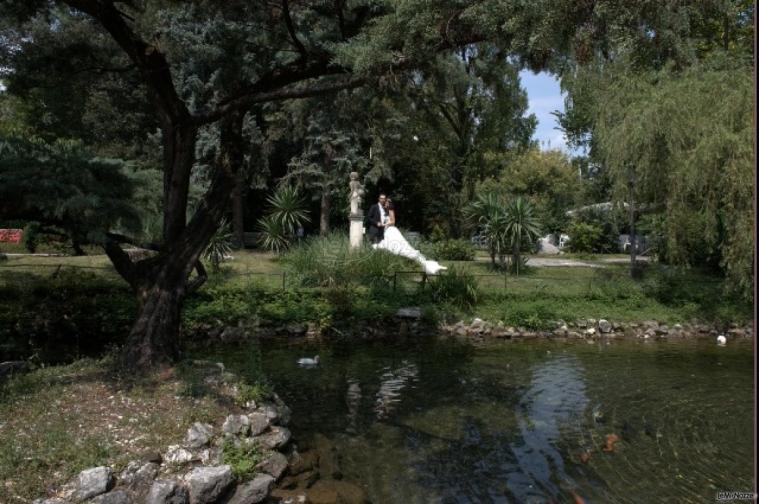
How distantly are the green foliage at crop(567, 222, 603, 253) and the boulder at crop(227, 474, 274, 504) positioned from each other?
2434 cm

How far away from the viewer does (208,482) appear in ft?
18.6

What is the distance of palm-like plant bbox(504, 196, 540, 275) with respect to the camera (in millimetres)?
18188

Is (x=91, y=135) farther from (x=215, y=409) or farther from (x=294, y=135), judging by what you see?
(x=215, y=409)

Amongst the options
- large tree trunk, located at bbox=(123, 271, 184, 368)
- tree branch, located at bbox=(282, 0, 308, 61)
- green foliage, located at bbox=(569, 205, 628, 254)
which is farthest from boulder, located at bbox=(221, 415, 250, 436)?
green foliage, located at bbox=(569, 205, 628, 254)

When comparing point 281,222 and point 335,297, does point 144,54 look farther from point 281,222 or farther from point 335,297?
point 281,222

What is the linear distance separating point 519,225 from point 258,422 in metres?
12.6

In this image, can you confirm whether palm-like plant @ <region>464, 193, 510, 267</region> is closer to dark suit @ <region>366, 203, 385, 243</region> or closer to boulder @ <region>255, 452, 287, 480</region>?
dark suit @ <region>366, 203, 385, 243</region>

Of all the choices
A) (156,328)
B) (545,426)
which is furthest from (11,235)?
(545,426)

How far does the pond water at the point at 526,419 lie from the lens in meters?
6.47

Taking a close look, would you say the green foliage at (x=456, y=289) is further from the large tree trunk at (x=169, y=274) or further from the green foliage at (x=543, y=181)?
the green foliage at (x=543, y=181)

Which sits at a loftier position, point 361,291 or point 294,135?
point 294,135

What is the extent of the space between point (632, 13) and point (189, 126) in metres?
5.46

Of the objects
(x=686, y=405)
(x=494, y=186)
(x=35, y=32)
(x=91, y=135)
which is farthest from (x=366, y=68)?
(x=494, y=186)

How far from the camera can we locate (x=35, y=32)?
9.88m
